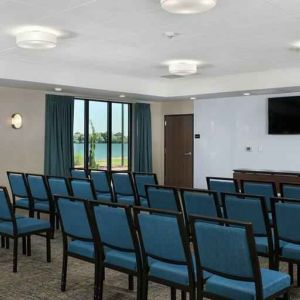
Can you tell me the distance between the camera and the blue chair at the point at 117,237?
120 inches

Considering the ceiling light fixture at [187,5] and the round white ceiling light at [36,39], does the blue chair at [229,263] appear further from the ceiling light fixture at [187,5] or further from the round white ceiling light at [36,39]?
the round white ceiling light at [36,39]

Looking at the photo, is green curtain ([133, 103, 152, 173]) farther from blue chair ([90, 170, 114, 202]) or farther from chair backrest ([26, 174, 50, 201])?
chair backrest ([26, 174, 50, 201])

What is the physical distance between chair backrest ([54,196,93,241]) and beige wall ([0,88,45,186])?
5.48 m

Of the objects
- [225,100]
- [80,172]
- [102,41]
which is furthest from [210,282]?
[225,100]

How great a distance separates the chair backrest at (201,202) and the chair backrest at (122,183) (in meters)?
2.06

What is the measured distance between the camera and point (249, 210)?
3650mm

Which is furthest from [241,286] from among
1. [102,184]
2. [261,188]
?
[102,184]

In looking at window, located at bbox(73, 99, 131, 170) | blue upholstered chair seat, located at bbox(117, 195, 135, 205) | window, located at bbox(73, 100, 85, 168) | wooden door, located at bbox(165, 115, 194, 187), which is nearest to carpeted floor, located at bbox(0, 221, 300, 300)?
blue upholstered chair seat, located at bbox(117, 195, 135, 205)

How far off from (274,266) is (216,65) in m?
4.74

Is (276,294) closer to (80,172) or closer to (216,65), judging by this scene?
(80,172)

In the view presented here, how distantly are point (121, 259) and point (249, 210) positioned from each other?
1220mm

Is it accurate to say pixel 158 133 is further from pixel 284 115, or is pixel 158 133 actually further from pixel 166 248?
pixel 166 248

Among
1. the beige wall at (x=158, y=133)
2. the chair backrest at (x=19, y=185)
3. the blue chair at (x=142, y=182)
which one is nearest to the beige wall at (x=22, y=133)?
the chair backrest at (x=19, y=185)

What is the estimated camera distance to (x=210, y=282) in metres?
2.67
